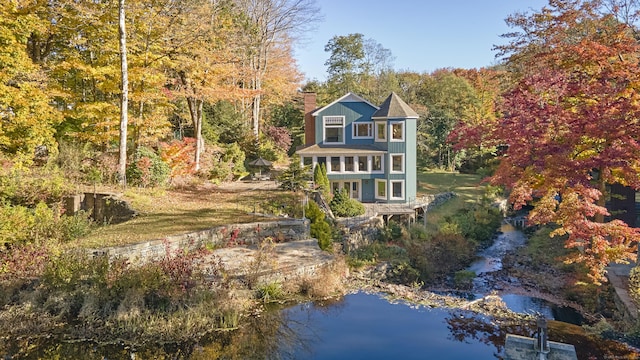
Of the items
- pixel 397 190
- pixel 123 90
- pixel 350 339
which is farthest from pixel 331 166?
pixel 350 339

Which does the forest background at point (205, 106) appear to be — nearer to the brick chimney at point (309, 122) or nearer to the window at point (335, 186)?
the brick chimney at point (309, 122)

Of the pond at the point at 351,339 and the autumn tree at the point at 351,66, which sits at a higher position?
the autumn tree at the point at 351,66

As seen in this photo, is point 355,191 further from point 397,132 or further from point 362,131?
point 397,132

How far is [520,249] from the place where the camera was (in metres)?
19.4

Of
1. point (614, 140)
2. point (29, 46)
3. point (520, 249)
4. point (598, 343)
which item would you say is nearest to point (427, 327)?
point (598, 343)

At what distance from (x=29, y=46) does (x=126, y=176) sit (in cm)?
906

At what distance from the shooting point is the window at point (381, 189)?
79.1ft

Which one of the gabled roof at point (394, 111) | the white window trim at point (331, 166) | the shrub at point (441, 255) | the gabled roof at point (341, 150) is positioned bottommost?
the shrub at point (441, 255)

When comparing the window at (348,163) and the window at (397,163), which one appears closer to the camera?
the window at (397,163)

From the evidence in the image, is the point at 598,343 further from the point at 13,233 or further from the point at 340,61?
the point at 340,61

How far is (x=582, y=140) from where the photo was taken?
11680 mm

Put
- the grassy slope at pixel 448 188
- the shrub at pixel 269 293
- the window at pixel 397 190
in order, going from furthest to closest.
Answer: the grassy slope at pixel 448 188, the window at pixel 397 190, the shrub at pixel 269 293

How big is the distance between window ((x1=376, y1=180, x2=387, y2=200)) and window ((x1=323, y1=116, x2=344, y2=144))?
322 cm

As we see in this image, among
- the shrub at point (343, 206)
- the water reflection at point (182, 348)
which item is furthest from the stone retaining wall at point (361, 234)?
the water reflection at point (182, 348)
